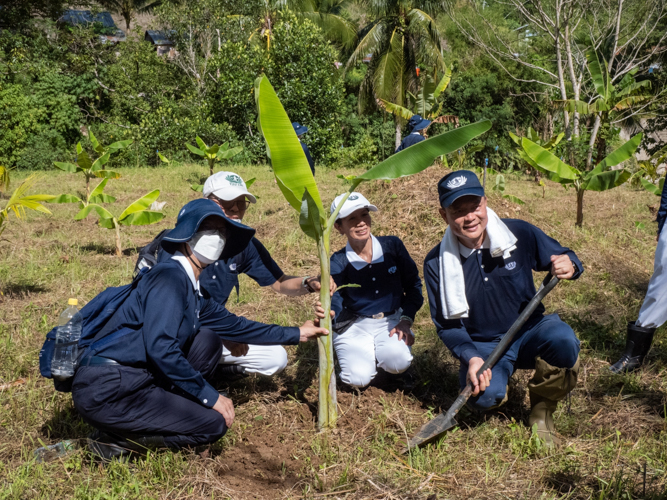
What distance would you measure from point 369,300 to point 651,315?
192 centimetres

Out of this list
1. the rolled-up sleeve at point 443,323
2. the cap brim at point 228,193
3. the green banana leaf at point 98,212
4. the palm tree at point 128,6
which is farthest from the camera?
the palm tree at point 128,6

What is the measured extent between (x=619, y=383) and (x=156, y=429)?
2.97m

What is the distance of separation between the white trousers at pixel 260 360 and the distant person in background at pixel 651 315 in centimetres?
233

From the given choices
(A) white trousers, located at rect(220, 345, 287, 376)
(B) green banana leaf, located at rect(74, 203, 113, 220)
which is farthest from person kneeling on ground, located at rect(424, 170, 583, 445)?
(B) green banana leaf, located at rect(74, 203, 113, 220)

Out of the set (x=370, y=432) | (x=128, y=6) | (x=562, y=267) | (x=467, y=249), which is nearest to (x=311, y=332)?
(x=370, y=432)

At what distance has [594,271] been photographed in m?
6.26

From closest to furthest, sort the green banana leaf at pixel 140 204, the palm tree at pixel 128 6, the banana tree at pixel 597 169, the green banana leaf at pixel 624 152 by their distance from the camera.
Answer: the green banana leaf at pixel 624 152 → the banana tree at pixel 597 169 → the green banana leaf at pixel 140 204 → the palm tree at pixel 128 6

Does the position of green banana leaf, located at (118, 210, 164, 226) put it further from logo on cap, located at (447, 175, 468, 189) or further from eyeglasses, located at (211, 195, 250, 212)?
logo on cap, located at (447, 175, 468, 189)

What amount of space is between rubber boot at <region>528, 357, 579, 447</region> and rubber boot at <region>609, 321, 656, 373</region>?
1045 mm

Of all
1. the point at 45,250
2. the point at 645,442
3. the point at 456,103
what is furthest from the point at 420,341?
the point at 456,103

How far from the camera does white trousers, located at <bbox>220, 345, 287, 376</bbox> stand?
149 inches

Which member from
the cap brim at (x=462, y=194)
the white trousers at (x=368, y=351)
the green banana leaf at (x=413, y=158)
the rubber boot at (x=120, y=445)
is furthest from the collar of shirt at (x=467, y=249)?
the rubber boot at (x=120, y=445)

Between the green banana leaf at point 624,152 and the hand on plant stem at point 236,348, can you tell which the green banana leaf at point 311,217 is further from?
the green banana leaf at point 624,152

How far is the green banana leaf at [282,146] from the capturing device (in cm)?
277
